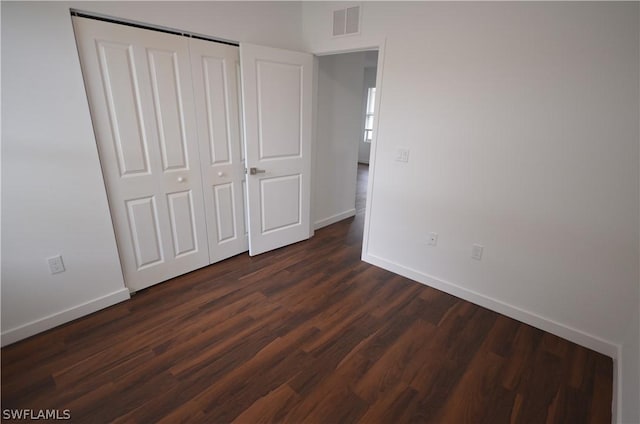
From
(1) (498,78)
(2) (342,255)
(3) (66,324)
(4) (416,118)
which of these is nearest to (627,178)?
(1) (498,78)

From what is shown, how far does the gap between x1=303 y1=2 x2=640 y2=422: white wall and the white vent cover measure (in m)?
0.07

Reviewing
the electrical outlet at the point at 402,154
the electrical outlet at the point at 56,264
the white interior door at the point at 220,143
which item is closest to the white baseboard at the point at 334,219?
the white interior door at the point at 220,143

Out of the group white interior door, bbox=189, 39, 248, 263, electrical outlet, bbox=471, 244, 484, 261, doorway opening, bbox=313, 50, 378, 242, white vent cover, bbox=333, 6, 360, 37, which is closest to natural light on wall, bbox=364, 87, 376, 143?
doorway opening, bbox=313, 50, 378, 242

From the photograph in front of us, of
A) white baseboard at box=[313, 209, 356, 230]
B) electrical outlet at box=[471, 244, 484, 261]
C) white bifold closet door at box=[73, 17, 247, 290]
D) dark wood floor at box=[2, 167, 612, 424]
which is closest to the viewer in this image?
dark wood floor at box=[2, 167, 612, 424]

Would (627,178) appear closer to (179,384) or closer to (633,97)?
(633,97)

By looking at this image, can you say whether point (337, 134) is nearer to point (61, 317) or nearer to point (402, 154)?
point (402, 154)

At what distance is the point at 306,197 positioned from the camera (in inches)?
132

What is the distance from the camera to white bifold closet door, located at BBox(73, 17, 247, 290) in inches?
78.9

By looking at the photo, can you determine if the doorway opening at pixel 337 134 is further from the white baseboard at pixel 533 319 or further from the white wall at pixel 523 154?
the white baseboard at pixel 533 319

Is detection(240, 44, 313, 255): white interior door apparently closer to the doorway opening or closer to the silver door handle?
the silver door handle

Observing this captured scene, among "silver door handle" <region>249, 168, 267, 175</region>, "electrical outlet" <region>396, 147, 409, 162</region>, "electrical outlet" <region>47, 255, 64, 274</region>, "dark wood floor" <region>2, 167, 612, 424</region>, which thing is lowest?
"dark wood floor" <region>2, 167, 612, 424</region>

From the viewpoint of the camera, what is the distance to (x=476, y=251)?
2334 millimetres

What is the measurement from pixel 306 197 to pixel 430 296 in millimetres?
1611

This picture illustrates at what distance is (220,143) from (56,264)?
4.71ft
